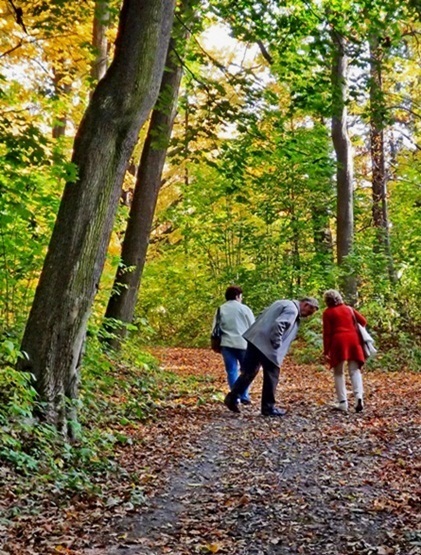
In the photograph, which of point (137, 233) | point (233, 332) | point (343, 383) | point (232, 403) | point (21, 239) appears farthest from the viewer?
point (137, 233)

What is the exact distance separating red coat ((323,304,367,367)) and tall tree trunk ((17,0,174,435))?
4.29 metres

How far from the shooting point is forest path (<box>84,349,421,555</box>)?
4527 millimetres

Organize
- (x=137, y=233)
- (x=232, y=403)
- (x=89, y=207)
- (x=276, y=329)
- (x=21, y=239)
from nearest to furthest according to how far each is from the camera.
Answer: (x=89, y=207) < (x=276, y=329) < (x=21, y=239) < (x=232, y=403) < (x=137, y=233)

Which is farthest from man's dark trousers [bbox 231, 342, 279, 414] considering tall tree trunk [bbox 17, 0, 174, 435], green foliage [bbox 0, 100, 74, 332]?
green foliage [bbox 0, 100, 74, 332]

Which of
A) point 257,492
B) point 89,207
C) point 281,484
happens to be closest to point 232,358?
point 89,207

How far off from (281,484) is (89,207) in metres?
3.45

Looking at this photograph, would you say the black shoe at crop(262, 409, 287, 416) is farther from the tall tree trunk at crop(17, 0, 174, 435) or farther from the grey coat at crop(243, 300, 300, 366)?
the tall tree trunk at crop(17, 0, 174, 435)

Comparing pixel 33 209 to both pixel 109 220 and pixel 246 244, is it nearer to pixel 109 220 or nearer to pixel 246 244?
pixel 109 220

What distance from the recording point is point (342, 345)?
32.5ft

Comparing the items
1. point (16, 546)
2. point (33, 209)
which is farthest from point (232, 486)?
point (33, 209)

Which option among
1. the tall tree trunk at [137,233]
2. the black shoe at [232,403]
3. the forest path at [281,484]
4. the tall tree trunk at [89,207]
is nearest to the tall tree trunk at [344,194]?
the tall tree trunk at [137,233]

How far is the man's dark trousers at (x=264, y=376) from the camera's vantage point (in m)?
9.36

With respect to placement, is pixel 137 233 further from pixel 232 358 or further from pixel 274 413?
pixel 274 413

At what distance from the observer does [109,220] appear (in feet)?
23.6
